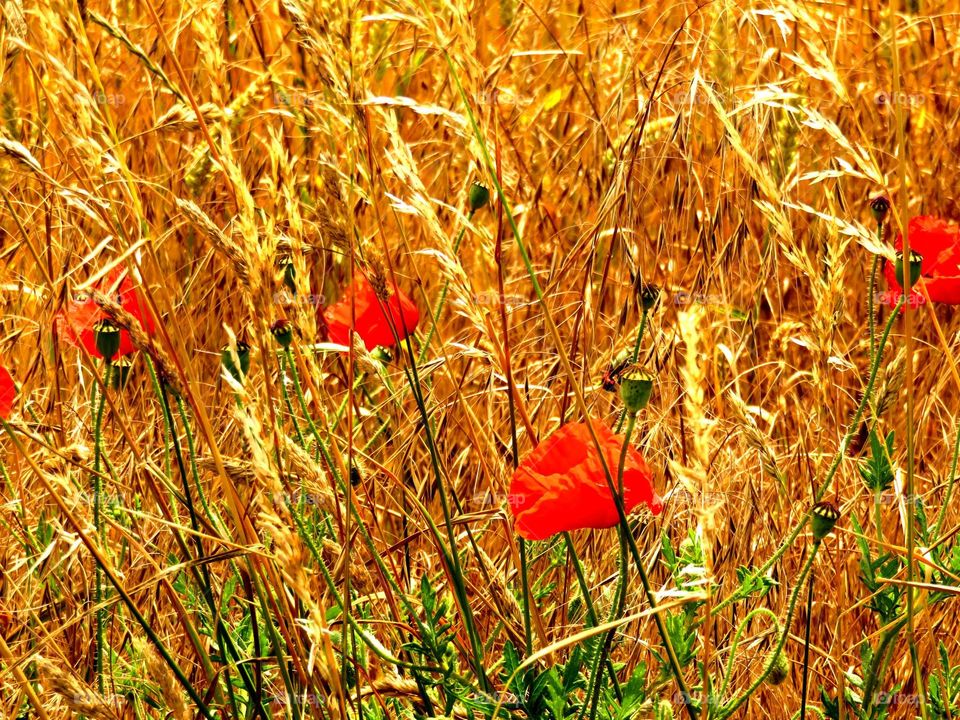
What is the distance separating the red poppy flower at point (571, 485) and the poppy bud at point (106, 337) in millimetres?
348

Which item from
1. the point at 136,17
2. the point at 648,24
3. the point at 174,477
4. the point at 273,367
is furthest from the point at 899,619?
the point at 136,17

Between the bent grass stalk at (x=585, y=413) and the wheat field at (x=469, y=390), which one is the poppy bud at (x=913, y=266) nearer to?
the wheat field at (x=469, y=390)

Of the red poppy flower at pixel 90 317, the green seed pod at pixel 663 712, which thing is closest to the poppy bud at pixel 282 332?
the red poppy flower at pixel 90 317

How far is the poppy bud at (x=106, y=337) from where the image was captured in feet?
2.86

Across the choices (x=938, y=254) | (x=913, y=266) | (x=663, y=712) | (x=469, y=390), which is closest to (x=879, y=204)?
(x=913, y=266)

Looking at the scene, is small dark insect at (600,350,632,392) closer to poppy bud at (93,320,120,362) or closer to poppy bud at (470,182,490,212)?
poppy bud at (470,182,490,212)

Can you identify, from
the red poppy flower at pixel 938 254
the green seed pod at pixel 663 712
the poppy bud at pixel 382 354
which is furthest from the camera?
the poppy bud at pixel 382 354

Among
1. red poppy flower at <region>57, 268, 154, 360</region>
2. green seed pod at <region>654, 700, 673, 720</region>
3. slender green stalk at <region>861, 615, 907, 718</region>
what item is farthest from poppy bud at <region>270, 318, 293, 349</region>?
slender green stalk at <region>861, 615, 907, 718</region>

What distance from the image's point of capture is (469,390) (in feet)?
4.53

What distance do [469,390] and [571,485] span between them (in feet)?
2.15

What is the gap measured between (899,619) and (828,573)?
13.3 inches

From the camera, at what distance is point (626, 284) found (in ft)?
4.54

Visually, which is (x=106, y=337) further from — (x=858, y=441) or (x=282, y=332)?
(x=858, y=441)

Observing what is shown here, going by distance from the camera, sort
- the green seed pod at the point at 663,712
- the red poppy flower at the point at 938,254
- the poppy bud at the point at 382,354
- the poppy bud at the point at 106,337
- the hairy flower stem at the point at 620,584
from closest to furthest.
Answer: the hairy flower stem at the point at 620,584
the green seed pod at the point at 663,712
the poppy bud at the point at 106,337
the red poppy flower at the point at 938,254
the poppy bud at the point at 382,354
